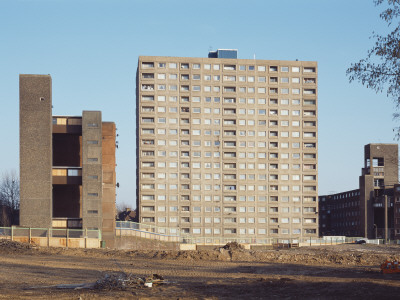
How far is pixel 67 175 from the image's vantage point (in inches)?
2832

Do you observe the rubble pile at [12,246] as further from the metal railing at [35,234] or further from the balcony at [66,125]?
the balcony at [66,125]

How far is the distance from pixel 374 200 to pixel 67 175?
97.6 meters

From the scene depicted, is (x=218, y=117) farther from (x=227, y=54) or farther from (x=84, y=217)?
(x=84, y=217)

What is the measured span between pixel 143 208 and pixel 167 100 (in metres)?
25.0

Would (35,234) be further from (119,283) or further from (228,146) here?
(228,146)

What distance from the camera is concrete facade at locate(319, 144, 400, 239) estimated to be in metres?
142

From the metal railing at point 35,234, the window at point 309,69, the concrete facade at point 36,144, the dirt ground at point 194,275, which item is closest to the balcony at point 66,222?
the concrete facade at point 36,144

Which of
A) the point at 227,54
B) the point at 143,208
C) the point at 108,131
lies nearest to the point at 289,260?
the point at 108,131

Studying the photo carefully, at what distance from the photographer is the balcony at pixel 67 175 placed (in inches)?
2817

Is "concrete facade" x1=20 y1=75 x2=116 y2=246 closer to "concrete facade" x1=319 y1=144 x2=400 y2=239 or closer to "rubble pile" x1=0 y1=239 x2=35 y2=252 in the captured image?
"rubble pile" x1=0 y1=239 x2=35 y2=252

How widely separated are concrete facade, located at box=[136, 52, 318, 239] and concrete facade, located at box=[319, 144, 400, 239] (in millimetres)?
20155

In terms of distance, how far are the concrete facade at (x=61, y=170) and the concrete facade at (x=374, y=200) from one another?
282 feet

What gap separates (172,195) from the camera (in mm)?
129500

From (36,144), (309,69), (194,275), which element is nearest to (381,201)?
(309,69)
